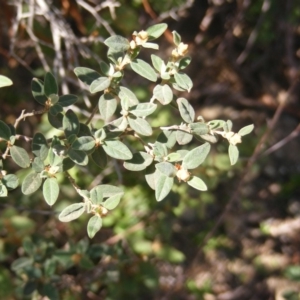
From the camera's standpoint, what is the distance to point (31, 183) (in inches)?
44.0

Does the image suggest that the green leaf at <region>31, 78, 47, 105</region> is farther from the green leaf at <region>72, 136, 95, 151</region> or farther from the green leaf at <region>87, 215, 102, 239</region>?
the green leaf at <region>87, 215, 102, 239</region>

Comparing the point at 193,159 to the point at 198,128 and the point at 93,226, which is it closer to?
the point at 198,128

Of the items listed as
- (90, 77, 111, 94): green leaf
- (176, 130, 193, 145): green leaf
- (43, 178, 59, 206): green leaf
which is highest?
(90, 77, 111, 94): green leaf

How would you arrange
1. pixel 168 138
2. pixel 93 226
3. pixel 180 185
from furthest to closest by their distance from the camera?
pixel 180 185 < pixel 168 138 < pixel 93 226

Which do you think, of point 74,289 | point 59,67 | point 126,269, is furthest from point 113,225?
point 59,67

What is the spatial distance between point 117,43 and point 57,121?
253mm

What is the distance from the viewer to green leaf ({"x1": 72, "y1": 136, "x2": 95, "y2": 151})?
109 centimetres

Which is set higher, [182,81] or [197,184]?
[182,81]

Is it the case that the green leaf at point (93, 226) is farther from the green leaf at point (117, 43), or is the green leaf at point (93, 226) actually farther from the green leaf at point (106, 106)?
the green leaf at point (117, 43)

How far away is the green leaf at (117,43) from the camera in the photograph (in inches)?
42.2

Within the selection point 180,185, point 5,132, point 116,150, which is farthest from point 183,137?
point 180,185

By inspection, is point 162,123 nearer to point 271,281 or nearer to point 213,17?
point 213,17

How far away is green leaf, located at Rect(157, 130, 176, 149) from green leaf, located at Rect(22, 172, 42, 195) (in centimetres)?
29

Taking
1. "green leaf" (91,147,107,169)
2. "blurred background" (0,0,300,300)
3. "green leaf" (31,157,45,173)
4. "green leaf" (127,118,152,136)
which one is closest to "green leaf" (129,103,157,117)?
"green leaf" (127,118,152,136)
